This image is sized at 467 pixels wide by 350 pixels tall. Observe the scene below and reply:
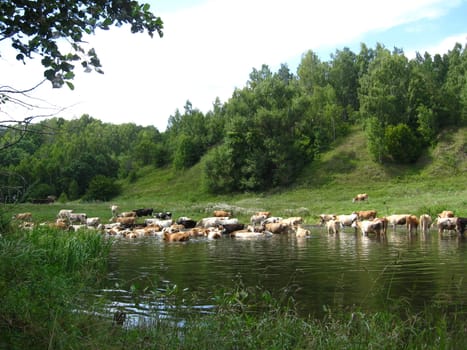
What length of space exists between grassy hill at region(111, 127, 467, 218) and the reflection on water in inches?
777

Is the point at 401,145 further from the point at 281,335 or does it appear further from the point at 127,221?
the point at 281,335

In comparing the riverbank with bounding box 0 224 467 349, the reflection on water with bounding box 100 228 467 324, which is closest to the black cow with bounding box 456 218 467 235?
the reflection on water with bounding box 100 228 467 324

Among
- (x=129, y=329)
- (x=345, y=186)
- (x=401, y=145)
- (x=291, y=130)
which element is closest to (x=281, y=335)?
(x=129, y=329)

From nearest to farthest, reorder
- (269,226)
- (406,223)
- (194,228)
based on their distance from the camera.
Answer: (406,223), (269,226), (194,228)

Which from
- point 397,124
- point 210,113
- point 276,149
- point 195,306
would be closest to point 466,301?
point 195,306

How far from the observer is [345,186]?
6016 cm

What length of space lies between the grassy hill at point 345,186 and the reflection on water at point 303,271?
64.8 ft

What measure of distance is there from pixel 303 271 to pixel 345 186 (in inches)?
1857

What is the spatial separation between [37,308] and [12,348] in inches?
29.8

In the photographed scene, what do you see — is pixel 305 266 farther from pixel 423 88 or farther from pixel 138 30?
pixel 423 88

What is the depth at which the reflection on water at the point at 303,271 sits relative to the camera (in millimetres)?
10016

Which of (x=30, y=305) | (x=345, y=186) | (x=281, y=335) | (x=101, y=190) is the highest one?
(x=101, y=190)

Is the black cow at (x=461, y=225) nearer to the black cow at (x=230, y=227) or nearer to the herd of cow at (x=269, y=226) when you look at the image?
the herd of cow at (x=269, y=226)

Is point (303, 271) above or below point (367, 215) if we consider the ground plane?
above
